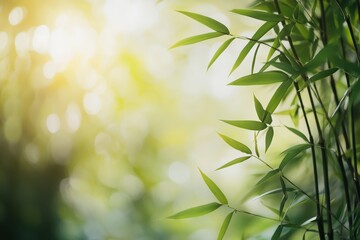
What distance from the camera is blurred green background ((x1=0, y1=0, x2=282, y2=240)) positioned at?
2270mm

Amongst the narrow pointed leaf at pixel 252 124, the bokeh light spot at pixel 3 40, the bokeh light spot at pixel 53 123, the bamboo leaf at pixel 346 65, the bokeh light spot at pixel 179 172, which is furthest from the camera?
the bokeh light spot at pixel 179 172

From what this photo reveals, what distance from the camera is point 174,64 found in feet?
10.4

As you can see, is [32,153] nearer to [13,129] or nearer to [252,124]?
[13,129]

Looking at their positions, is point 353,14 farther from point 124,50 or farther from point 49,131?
point 124,50

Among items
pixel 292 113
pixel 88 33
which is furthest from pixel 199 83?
pixel 292 113

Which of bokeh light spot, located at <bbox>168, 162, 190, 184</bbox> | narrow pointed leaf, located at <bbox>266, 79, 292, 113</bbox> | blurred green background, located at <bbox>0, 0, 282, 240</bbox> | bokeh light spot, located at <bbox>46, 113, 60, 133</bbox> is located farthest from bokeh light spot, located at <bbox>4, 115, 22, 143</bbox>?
narrow pointed leaf, located at <bbox>266, 79, 292, 113</bbox>

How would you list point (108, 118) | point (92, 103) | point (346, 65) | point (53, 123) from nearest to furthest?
point (346, 65)
point (53, 123)
point (92, 103)
point (108, 118)

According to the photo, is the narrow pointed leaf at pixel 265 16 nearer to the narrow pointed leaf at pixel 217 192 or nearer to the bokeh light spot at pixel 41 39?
the narrow pointed leaf at pixel 217 192

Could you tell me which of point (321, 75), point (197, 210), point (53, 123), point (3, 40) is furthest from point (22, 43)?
point (321, 75)

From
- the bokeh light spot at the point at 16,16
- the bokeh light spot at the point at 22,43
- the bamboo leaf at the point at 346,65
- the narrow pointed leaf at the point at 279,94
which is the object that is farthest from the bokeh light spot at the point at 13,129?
the bamboo leaf at the point at 346,65

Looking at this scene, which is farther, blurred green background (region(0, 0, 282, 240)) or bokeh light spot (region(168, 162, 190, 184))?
bokeh light spot (region(168, 162, 190, 184))

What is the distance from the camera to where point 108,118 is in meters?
2.60

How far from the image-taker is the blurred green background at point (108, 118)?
227 cm

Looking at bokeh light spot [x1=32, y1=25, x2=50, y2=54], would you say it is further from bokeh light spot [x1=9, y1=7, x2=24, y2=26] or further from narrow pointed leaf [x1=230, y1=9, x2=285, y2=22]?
narrow pointed leaf [x1=230, y1=9, x2=285, y2=22]
